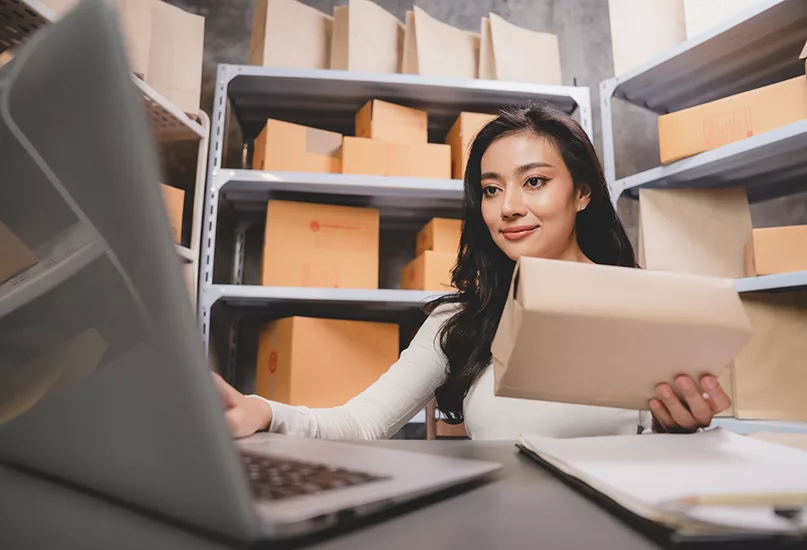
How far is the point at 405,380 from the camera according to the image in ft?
3.48

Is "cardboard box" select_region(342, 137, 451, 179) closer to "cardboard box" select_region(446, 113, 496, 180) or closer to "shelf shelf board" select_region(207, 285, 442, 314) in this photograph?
"cardboard box" select_region(446, 113, 496, 180)

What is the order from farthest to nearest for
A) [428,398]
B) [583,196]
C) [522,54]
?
[522,54], [583,196], [428,398]

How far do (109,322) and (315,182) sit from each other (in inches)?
59.9

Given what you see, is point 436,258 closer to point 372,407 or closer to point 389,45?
point 389,45

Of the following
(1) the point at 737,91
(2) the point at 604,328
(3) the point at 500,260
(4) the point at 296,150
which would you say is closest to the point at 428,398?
(3) the point at 500,260

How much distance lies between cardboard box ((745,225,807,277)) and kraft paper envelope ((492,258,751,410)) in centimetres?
122

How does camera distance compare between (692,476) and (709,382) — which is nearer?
(692,476)

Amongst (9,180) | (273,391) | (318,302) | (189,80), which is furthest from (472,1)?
(9,180)

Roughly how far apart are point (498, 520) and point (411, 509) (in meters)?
0.05

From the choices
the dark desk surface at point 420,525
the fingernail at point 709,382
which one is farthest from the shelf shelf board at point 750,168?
the dark desk surface at point 420,525

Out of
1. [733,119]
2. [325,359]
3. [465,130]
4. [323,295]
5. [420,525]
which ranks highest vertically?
[465,130]

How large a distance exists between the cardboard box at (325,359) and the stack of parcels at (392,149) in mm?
499

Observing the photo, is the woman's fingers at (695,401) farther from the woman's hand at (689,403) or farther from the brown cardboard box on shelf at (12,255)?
the brown cardboard box on shelf at (12,255)

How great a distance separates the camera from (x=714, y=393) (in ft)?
1.69
